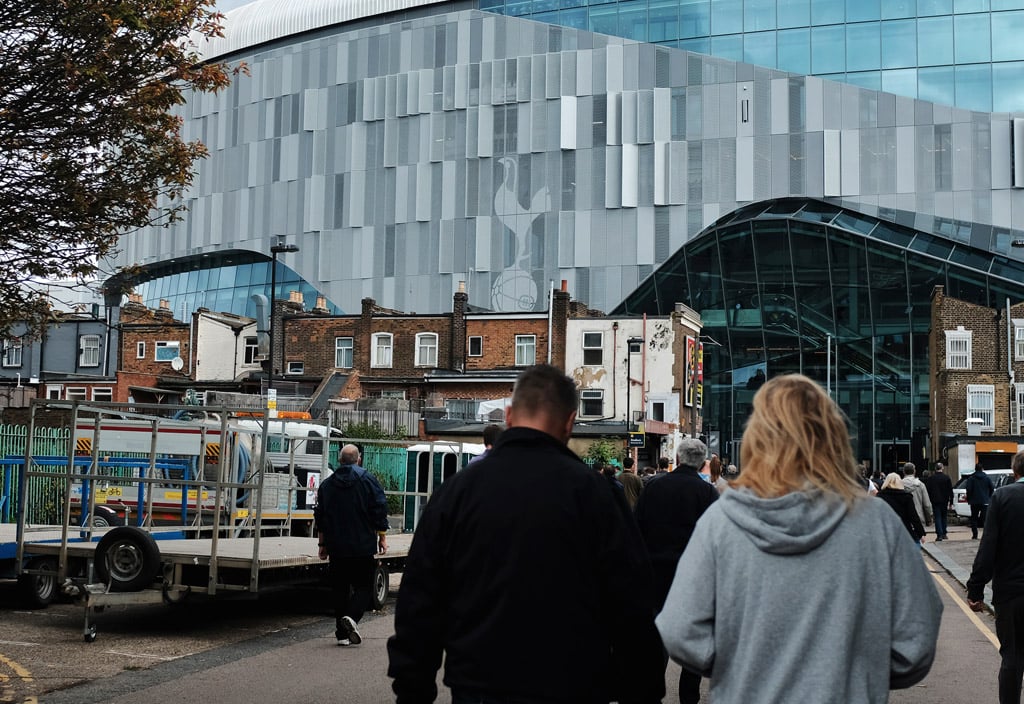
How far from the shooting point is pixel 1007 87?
202ft

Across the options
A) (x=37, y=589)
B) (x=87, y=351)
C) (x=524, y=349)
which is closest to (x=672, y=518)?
(x=37, y=589)

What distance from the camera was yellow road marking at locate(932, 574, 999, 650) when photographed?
1352 cm

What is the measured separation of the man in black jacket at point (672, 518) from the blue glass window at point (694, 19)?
59.5 m

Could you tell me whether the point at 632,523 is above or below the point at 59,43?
below

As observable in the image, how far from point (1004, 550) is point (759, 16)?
61392 millimetres

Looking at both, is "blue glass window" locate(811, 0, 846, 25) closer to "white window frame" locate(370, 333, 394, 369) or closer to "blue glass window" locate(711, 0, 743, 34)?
"blue glass window" locate(711, 0, 743, 34)

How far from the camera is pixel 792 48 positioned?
6425 cm

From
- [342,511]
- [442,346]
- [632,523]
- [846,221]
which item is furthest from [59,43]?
[846,221]

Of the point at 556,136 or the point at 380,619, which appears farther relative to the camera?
the point at 556,136

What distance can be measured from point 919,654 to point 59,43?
8555 mm

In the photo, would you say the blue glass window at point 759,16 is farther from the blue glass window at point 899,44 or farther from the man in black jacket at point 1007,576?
the man in black jacket at point 1007,576

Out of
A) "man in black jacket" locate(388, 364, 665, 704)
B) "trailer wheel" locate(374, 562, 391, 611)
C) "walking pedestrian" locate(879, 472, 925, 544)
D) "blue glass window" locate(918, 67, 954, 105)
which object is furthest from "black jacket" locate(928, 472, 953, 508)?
"blue glass window" locate(918, 67, 954, 105)

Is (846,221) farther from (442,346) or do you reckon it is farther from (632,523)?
(632,523)

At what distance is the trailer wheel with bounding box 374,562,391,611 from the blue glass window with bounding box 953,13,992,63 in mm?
55544
